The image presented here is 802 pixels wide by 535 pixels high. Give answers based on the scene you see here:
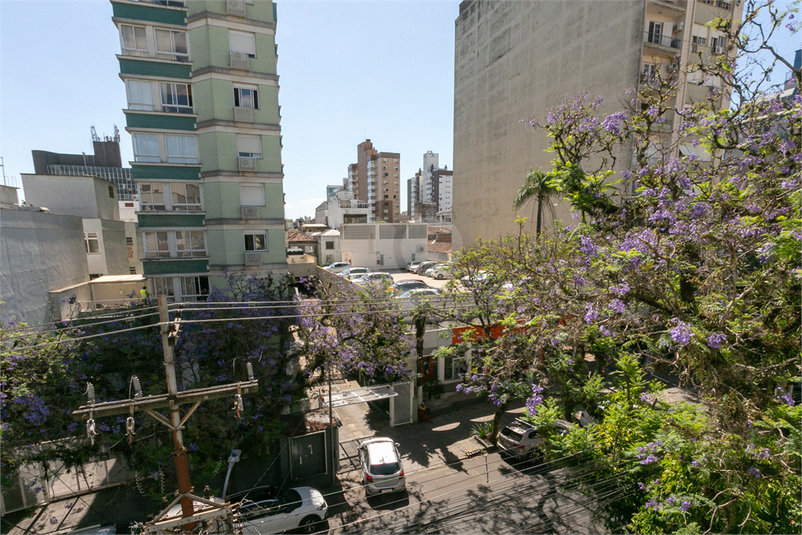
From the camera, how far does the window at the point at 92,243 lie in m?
20.7

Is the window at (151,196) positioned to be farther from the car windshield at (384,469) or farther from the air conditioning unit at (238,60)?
the car windshield at (384,469)

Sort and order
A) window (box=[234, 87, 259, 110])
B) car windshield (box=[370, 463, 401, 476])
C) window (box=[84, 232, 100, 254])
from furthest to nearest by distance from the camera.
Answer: window (box=[84, 232, 100, 254]) → window (box=[234, 87, 259, 110]) → car windshield (box=[370, 463, 401, 476])

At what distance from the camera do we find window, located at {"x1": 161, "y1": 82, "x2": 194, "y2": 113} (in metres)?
15.7

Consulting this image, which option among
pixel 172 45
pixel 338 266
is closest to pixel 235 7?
pixel 172 45

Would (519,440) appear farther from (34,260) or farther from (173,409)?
(34,260)

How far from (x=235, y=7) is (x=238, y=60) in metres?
2.07

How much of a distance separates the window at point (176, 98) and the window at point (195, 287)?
725cm

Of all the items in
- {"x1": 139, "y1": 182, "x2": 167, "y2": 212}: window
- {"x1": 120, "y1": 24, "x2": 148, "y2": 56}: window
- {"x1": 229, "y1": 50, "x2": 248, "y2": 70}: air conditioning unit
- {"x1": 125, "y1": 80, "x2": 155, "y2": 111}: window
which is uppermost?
{"x1": 120, "y1": 24, "x2": 148, "y2": 56}: window

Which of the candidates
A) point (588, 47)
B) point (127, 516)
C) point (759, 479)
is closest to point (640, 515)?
point (759, 479)

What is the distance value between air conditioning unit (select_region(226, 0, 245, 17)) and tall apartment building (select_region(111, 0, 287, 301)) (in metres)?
0.04

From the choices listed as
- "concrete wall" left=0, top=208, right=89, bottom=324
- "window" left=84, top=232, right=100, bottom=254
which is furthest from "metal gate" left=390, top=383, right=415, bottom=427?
"window" left=84, top=232, right=100, bottom=254

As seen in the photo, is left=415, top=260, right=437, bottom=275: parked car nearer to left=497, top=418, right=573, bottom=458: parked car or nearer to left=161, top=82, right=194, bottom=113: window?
left=497, top=418, right=573, bottom=458: parked car

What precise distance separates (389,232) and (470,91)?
1746 cm

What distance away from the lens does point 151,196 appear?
16125 millimetres
